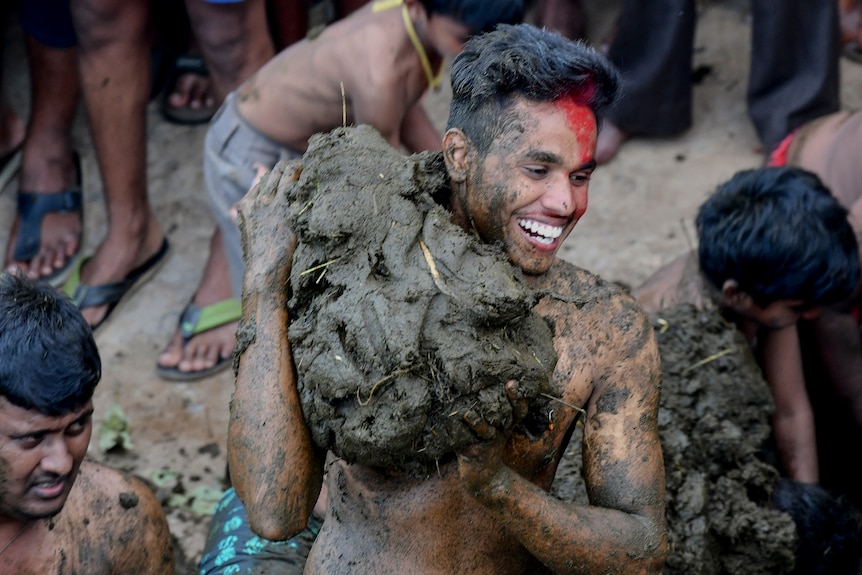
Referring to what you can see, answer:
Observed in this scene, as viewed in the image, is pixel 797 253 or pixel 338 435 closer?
pixel 338 435

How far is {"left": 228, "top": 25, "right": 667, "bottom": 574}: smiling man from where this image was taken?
2508 millimetres

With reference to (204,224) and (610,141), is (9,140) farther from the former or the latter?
(610,141)

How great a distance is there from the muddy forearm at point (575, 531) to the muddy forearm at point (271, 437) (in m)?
0.47

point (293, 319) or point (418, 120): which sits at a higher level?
point (293, 319)

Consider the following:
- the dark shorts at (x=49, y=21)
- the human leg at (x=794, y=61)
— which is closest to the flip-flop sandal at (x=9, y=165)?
the dark shorts at (x=49, y=21)

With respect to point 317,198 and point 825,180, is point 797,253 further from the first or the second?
point 317,198

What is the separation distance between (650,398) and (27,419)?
1.64 metres

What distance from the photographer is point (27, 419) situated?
9.22ft

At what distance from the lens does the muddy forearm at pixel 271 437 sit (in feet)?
8.20

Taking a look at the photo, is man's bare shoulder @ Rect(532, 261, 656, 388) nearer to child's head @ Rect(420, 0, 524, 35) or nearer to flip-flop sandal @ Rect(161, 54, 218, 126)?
child's head @ Rect(420, 0, 524, 35)

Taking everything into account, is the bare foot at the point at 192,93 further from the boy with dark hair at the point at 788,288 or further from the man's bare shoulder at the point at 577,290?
the man's bare shoulder at the point at 577,290

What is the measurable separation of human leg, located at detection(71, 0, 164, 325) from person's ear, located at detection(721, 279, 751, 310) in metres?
3.34

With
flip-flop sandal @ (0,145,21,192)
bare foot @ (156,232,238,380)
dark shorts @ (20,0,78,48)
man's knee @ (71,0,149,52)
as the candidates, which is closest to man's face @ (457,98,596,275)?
bare foot @ (156,232,238,380)

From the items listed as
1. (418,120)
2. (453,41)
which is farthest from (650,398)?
(418,120)
